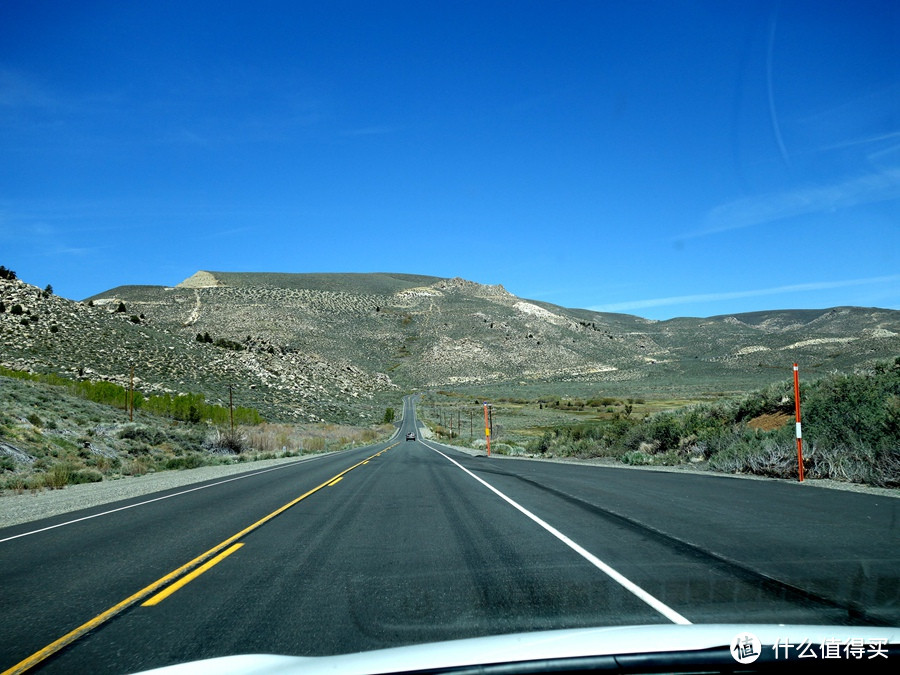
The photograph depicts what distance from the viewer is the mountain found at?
69750 mm

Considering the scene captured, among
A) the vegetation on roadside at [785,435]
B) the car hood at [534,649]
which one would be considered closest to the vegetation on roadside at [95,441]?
the vegetation on roadside at [785,435]

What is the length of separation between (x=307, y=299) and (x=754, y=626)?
15229 cm

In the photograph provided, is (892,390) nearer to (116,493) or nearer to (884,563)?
(884,563)

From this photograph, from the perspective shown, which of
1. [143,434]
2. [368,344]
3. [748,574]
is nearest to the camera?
[748,574]

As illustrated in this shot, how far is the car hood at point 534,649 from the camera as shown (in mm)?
3479

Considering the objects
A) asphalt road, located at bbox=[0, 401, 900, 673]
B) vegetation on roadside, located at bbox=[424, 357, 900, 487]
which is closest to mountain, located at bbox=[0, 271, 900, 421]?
vegetation on roadside, located at bbox=[424, 357, 900, 487]

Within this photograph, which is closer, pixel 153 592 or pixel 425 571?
pixel 153 592

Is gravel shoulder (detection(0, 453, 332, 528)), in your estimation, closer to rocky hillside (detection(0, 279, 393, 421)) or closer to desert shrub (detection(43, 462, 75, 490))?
desert shrub (detection(43, 462, 75, 490))

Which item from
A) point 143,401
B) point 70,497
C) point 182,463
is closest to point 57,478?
point 70,497

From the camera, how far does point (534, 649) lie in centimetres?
364

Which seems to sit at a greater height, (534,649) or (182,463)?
(534,649)

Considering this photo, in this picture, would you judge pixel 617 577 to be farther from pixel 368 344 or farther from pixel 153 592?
pixel 368 344

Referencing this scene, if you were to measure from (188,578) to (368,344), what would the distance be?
13585 centimetres

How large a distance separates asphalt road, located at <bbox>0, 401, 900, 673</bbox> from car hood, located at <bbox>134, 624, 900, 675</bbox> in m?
1.01
